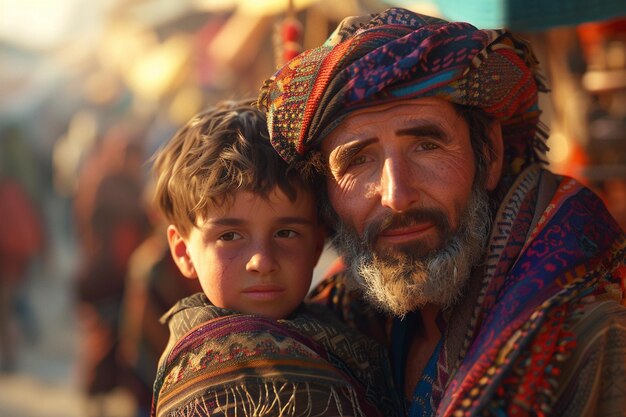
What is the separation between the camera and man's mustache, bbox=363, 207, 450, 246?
2.36 meters

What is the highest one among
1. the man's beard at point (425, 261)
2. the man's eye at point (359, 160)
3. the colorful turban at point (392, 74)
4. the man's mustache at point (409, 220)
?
the colorful turban at point (392, 74)

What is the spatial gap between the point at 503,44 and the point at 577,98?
12.1ft

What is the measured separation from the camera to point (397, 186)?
232 cm

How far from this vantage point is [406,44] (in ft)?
7.53

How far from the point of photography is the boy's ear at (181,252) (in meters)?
2.76

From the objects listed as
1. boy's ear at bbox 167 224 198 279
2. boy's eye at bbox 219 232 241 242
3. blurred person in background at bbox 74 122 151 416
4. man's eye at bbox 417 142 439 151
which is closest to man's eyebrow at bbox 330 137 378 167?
man's eye at bbox 417 142 439 151

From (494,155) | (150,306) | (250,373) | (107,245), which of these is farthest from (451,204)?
(107,245)

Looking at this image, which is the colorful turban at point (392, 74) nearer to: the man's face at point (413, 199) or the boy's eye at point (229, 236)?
the man's face at point (413, 199)

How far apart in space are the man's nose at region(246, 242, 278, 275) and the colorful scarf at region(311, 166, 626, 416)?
0.56 m

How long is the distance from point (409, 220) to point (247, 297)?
551mm

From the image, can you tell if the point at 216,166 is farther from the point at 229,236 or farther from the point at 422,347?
the point at 422,347

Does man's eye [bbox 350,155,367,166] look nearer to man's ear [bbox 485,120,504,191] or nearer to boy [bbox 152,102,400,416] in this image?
boy [bbox 152,102,400,416]

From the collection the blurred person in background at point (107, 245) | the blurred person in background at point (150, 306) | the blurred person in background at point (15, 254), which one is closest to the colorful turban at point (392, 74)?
the blurred person in background at point (150, 306)

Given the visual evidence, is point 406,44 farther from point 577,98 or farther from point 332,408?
point 577,98
